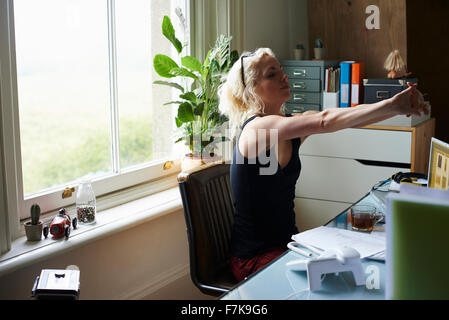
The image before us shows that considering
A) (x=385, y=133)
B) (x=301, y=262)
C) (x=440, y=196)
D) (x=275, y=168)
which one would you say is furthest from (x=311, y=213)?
(x=440, y=196)

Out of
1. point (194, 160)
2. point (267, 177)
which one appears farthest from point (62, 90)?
point (267, 177)

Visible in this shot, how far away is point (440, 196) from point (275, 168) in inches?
39.7

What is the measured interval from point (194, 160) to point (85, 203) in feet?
2.21

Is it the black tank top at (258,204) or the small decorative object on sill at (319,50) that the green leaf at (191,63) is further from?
the small decorative object on sill at (319,50)

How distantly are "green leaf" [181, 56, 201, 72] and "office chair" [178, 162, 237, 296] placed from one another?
0.81 metres

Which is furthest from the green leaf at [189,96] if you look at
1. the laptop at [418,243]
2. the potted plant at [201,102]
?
the laptop at [418,243]

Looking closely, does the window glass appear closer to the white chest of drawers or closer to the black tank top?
the black tank top

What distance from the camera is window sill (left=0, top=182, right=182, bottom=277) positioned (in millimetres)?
1945

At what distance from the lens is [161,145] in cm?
295

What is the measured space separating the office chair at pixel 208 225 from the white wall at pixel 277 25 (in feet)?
4.99

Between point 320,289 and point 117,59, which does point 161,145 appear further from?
point 320,289

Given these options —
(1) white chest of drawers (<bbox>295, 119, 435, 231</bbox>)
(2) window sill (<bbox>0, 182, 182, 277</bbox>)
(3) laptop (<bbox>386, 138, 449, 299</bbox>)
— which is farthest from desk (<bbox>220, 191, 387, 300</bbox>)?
(1) white chest of drawers (<bbox>295, 119, 435, 231</bbox>)

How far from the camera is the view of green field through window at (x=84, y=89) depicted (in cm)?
221

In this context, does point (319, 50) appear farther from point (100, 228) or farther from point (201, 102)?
point (100, 228)
